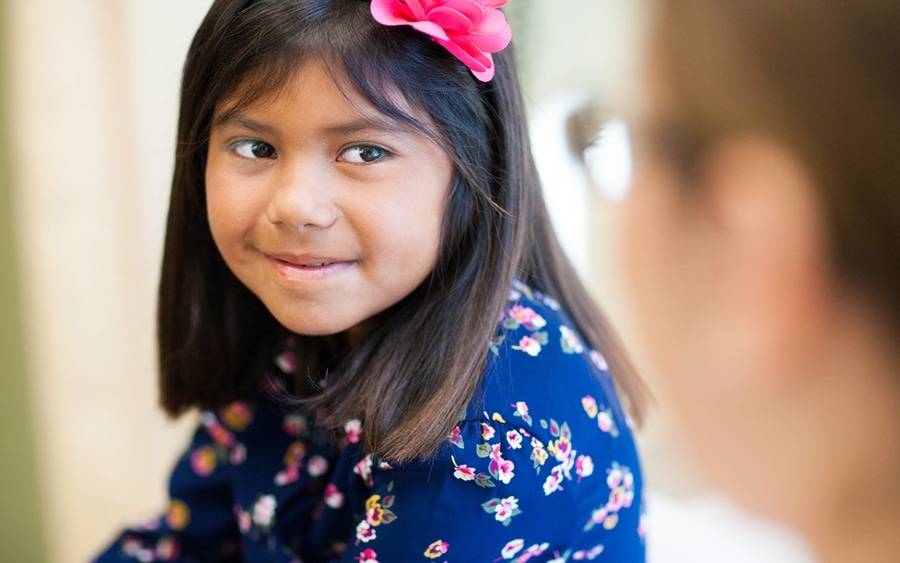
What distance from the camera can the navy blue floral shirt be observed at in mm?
687

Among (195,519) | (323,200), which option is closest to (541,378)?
(323,200)

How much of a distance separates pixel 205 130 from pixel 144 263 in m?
0.58

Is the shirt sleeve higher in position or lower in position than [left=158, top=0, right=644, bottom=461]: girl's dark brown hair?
lower

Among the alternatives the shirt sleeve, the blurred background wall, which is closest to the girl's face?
the shirt sleeve

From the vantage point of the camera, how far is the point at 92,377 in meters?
1.29

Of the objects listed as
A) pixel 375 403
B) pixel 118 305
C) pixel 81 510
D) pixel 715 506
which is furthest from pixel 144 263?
pixel 715 506

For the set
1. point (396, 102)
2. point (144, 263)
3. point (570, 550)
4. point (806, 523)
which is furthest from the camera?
point (144, 263)

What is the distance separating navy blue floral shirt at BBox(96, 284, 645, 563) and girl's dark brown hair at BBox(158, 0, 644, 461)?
24mm

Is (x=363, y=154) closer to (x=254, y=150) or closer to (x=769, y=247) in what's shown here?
(x=254, y=150)

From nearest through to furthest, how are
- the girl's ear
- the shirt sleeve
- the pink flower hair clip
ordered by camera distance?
the pink flower hair clip, the shirt sleeve, the girl's ear

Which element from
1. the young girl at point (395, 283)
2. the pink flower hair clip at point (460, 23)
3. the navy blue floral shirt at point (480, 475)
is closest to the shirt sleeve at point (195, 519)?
the navy blue floral shirt at point (480, 475)

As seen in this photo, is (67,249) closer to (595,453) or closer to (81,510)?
(81,510)

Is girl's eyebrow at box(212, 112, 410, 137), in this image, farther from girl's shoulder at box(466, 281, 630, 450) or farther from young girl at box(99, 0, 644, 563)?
girl's shoulder at box(466, 281, 630, 450)

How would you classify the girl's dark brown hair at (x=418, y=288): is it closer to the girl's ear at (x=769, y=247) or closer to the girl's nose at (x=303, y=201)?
the girl's nose at (x=303, y=201)
